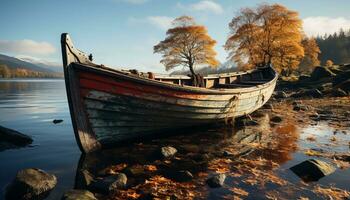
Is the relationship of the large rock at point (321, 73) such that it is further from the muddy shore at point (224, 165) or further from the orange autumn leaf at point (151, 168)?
the orange autumn leaf at point (151, 168)

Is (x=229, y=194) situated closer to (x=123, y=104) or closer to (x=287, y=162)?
(x=287, y=162)

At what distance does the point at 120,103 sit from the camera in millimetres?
8828

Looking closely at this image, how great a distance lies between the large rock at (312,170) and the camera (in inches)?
284

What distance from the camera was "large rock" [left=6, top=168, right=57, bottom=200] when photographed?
19.9 feet

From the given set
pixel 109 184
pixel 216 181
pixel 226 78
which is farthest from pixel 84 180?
pixel 226 78

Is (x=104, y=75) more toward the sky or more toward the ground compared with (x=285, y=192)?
more toward the sky

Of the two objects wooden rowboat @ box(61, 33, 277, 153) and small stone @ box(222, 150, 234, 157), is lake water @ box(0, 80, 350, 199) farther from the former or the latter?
wooden rowboat @ box(61, 33, 277, 153)

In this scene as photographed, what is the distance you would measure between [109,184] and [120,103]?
308 cm

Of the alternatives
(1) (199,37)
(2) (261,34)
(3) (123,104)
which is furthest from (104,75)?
(1) (199,37)

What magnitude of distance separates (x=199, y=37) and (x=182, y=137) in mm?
46333

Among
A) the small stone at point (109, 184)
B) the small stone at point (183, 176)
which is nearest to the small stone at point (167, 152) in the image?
the small stone at point (183, 176)

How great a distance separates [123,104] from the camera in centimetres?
888

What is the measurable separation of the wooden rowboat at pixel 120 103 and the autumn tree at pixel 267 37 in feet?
126

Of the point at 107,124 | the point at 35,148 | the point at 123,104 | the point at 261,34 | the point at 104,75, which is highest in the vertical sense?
the point at 261,34
